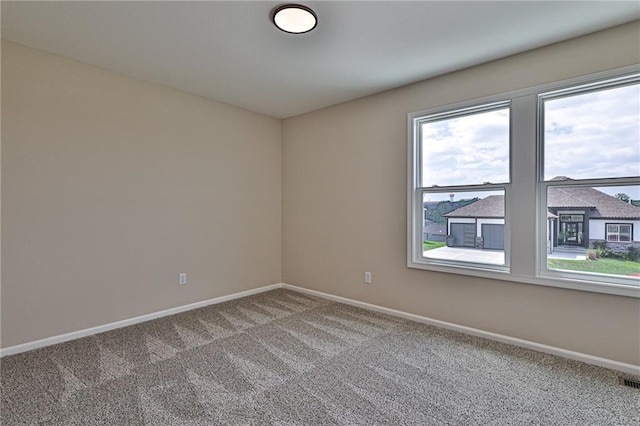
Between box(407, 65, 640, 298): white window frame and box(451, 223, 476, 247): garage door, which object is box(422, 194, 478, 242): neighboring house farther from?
box(407, 65, 640, 298): white window frame

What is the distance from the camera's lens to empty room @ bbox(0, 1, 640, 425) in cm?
205

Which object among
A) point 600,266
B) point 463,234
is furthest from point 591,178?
point 463,234

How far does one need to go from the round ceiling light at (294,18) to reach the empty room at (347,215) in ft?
0.05

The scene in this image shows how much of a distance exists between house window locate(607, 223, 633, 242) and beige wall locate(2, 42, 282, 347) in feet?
12.2

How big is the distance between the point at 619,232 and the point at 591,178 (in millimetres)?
451

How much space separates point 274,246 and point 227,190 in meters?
1.12

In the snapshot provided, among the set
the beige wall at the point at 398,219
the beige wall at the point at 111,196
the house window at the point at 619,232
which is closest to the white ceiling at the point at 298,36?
the beige wall at the point at 398,219

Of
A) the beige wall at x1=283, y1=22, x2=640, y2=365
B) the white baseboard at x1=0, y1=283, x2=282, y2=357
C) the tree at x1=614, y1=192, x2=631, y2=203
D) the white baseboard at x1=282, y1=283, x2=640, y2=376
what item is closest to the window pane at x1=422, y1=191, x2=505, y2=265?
the beige wall at x1=283, y1=22, x2=640, y2=365

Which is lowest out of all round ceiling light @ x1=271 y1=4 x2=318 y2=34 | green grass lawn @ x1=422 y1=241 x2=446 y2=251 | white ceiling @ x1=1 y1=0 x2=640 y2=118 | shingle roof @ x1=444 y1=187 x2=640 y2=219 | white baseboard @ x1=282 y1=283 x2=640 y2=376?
white baseboard @ x1=282 y1=283 x2=640 y2=376

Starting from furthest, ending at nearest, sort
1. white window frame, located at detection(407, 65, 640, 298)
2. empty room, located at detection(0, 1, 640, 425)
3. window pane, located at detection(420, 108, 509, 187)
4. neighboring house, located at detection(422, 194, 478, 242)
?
neighboring house, located at detection(422, 194, 478, 242) < window pane, located at detection(420, 108, 509, 187) < white window frame, located at detection(407, 65, 640, 298) < empty room, located at detection(0, 1, 640, 425)

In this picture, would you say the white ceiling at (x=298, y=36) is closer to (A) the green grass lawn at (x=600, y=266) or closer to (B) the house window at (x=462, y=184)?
(B) the house window at (x=462, y=184)

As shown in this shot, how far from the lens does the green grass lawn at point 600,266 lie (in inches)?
90.6

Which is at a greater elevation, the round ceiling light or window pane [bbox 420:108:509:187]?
the round ceiling light

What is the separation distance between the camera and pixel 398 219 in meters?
3.44
